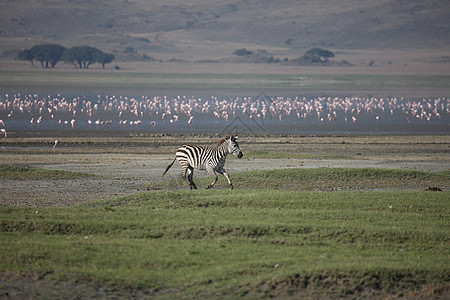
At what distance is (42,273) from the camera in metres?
10.6

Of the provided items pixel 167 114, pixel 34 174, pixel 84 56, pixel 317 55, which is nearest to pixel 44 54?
pixel 84 56

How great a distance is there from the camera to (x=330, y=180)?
22.4 meters

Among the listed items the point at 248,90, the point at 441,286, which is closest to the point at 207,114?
the point at 248,90

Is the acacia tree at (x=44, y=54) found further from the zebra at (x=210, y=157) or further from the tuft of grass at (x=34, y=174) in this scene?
the zebra at (x=210, y=157)

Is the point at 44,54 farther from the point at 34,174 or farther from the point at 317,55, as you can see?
the point at 34,174

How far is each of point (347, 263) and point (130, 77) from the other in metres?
120

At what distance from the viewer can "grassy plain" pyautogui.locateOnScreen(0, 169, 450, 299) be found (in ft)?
34.3

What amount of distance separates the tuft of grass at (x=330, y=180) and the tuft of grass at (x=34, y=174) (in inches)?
134

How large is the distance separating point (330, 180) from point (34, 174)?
937 cm

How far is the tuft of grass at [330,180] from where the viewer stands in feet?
71.3

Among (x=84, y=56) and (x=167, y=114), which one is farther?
(x=84, y=56)

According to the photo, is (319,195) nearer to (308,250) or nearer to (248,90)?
(308,250)

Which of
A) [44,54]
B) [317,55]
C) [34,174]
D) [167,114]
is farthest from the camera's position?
[317,55]

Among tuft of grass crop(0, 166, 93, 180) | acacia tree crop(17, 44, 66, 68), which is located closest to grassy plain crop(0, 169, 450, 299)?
tuft of grass crop(0, 166, 93, 180)
